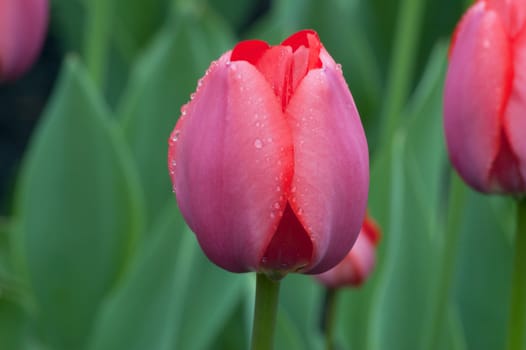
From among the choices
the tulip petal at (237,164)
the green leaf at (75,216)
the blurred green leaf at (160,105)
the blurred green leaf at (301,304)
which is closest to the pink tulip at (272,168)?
the tulip petal at (237,164)

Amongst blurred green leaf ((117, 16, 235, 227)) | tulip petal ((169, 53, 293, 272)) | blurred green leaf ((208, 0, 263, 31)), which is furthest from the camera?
blurred green leaf ((208, 0, 263, 31))

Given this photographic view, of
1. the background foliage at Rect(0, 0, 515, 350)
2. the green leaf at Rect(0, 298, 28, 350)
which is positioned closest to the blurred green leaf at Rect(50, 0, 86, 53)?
the background foliage at Rect(0, 0, 515, 350)

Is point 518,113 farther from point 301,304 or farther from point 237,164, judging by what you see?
point 301,304

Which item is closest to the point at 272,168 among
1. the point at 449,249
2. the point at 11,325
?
the point at 449,249

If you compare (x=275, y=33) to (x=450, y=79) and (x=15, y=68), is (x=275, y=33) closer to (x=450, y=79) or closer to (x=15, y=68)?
(x=15, y=68)

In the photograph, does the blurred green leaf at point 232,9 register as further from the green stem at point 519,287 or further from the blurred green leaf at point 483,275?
the green stem at point 519,287

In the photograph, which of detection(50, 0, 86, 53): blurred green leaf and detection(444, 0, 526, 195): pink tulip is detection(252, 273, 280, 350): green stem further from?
detection(50, 0, 86, 53): blurred green leaf

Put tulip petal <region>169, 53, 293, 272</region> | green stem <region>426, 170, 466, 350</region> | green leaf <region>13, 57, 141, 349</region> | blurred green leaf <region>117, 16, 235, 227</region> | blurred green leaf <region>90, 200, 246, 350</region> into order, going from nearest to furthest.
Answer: tulip petal <region>169, 53, 293, 272</region>, green stem <region>426, 170, 466, 350</region>, blurred green leaf <region>90, 200, 246, 350</region>, green leaf <region>13, 57, 141, 349</region>, blurred green leaf <region>117, 16, 235, 227</region>

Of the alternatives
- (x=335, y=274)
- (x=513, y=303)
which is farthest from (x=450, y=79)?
(x=335, y=274)
